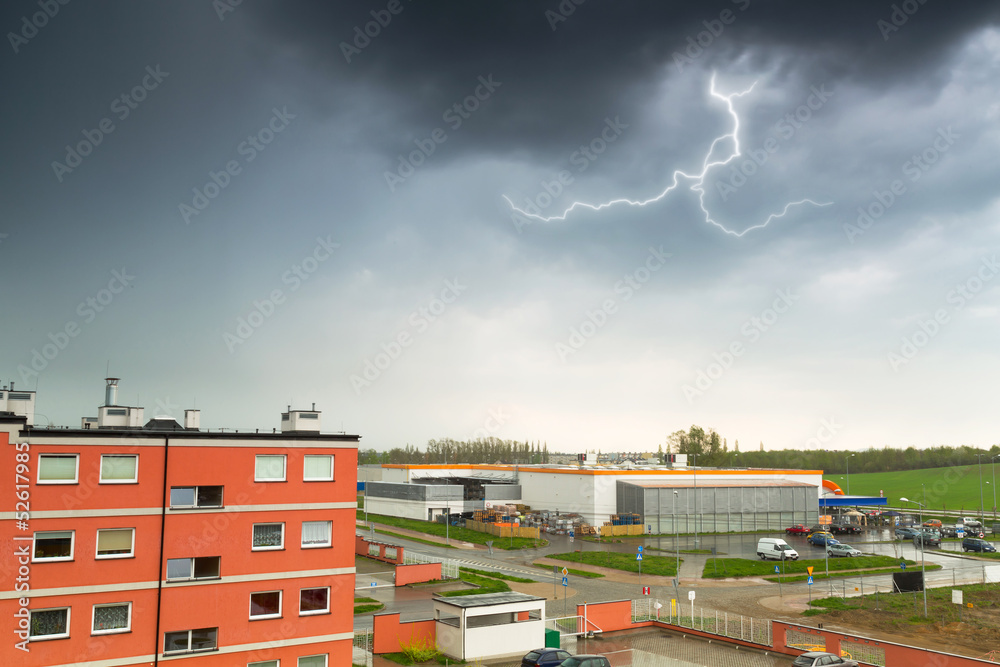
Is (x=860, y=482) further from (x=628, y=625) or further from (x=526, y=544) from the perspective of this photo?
(x=628, y=625)

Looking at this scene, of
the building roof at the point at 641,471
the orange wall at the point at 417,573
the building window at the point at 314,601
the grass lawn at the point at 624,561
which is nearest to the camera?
the building window at the point at 314,601

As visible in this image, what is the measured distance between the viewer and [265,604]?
25.7 metres

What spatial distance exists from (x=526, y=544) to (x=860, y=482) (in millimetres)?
129277

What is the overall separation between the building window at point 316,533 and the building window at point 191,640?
13.5ft

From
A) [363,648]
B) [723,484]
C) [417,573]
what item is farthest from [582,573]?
[723,484]

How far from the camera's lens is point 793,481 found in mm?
93688

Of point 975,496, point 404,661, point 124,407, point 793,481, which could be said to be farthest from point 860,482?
point 124,407

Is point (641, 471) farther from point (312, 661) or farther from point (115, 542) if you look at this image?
point (115, 542)

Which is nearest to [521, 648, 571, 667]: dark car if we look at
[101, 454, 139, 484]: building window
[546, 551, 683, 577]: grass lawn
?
[101, 454, 139, 484]: building window

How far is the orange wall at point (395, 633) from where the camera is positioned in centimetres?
3290

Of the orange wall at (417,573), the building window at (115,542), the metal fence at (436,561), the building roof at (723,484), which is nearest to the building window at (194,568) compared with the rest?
the building window at (115,542)

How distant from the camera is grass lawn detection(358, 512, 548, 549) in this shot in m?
71.8

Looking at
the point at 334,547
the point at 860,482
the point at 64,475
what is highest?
the point at 64,475

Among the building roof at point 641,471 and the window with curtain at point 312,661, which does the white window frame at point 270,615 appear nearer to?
the window with curtain at point 312,661
